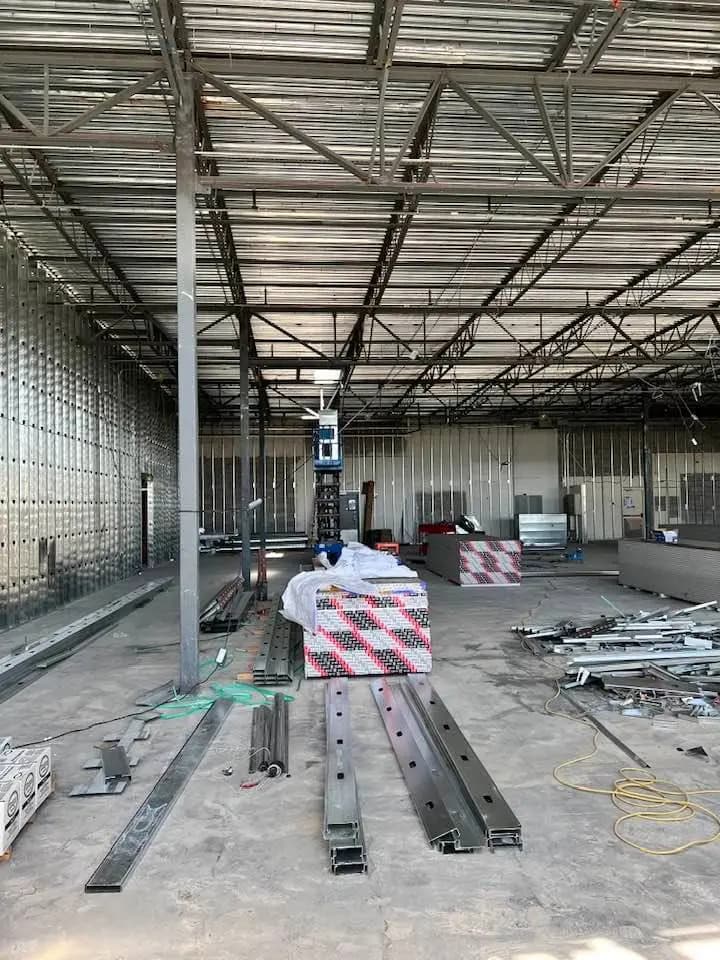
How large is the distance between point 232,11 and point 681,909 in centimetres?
853

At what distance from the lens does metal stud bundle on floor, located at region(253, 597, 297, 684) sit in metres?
7.62

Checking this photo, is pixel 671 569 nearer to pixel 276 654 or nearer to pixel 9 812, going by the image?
pixel 276 654

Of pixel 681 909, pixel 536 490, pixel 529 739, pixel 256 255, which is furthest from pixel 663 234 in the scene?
pixel 536 490

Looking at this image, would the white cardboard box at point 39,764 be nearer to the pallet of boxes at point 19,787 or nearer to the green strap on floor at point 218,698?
the pallet of boxes at point 19,787

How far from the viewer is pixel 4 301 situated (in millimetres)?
11359

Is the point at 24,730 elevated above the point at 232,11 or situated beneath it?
situated beneath

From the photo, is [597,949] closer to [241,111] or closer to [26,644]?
[26,644]

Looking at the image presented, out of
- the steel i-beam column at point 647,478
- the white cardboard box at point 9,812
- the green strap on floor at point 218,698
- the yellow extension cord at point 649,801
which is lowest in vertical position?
the green strap on floor at point 218,698

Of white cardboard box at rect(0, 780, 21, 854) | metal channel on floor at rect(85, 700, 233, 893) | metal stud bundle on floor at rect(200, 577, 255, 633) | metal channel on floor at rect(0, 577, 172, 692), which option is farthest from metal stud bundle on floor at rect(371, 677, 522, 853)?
metal stud bundle on floor at rect(200, 577, 255, 633)

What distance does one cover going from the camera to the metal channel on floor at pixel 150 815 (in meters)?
3.53

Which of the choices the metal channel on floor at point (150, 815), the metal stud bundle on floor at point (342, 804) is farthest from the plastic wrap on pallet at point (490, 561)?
the metal channel on floor at point (150, 815)

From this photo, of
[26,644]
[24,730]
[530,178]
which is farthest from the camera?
[530,178]

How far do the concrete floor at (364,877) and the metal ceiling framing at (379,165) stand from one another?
21.7 feet

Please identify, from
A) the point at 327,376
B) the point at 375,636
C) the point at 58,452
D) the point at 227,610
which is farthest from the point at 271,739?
the point at 327,376
